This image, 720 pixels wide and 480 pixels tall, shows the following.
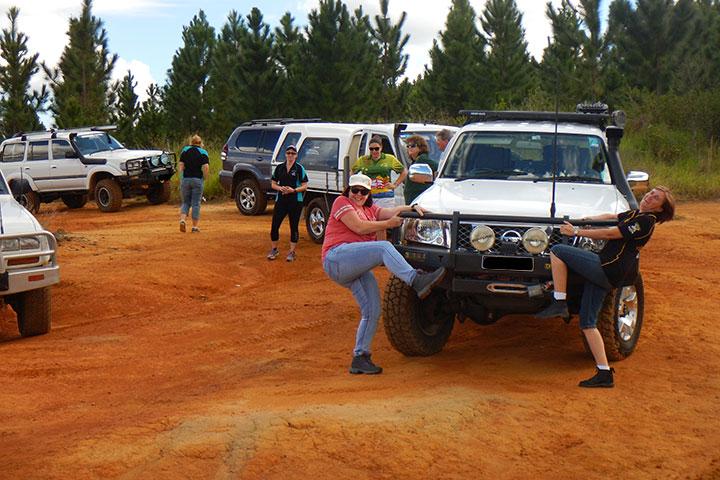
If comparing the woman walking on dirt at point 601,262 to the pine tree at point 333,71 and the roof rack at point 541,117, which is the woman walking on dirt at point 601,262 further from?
the pine tree at point 333,71

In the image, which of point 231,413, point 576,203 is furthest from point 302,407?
point 576,203

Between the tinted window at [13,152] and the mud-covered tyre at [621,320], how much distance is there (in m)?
20.4

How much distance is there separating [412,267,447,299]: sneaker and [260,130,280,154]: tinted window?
13.6 metres

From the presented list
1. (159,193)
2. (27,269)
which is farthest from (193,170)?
(159,193)

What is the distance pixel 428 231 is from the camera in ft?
28.1

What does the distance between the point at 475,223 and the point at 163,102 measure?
4355 centimetres

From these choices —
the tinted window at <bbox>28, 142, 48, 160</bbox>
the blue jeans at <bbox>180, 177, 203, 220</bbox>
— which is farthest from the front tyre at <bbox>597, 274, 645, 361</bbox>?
the tinted window at <bbox>28, 142, 48, 160</bbox>

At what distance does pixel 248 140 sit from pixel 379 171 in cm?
910

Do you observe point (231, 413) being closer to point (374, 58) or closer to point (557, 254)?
point (557, 254)

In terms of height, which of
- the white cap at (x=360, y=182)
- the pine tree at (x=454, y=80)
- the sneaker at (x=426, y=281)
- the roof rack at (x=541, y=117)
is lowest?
the sneaker at (x=426, y=281)

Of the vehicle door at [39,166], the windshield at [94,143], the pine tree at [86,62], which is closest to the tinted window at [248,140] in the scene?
the windshield at [94,143]

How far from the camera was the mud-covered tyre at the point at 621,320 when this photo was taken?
8.27 metres

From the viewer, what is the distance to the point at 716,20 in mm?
46875

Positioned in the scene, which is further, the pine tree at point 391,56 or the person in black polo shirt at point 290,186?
the pine tree at point 391,56
